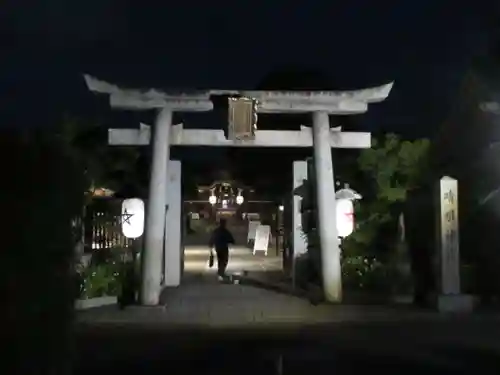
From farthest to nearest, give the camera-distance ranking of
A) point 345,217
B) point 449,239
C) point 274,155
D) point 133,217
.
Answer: point 274,155 < point 345,217 < point 133,217 < point 449,239

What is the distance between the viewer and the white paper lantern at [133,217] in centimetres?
2212

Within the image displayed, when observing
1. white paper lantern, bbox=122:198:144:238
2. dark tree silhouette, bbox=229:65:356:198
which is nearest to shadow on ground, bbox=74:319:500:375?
white paper lantern, bbox=122:198:144:238

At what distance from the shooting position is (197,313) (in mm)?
18250

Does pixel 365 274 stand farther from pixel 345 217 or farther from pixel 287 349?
pixel 287 349

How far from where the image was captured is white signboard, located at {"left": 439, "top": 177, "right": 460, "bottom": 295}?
59.7 feet

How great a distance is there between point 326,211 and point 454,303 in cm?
381

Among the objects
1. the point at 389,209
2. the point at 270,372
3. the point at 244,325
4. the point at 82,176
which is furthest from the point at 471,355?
the point at 389,209

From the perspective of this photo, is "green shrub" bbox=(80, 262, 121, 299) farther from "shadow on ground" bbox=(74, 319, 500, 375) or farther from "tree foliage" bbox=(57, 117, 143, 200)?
"tree foliage" bbox=(57, 117, 143, 200)

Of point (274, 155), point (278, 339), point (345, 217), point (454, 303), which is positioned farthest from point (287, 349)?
point (274, 155)

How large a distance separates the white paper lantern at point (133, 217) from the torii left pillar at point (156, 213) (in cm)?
268

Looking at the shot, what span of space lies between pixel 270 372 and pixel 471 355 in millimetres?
3339

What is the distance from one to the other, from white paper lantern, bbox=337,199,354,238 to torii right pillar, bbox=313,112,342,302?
2.04 meters

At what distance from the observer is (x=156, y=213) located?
1939cm

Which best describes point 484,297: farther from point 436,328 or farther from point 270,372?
point 270,372
